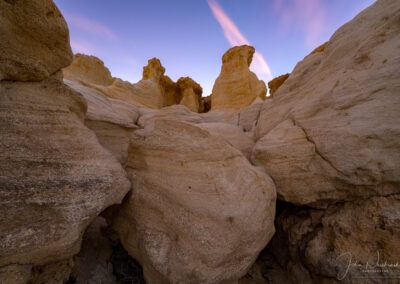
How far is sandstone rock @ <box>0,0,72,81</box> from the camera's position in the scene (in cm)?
128

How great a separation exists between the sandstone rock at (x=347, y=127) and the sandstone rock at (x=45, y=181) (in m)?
→ 2.47

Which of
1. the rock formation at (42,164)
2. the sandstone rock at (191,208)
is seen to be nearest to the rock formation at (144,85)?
the rock formation at (42,164)

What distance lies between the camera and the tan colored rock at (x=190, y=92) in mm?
11331

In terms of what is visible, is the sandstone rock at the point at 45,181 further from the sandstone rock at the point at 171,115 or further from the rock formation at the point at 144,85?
the rock formation at the point at 144,85

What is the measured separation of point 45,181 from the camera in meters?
1.22

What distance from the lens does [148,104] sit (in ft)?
28.3

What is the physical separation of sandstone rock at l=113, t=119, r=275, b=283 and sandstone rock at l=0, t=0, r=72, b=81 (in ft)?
4.13

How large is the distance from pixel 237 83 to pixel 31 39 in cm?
813

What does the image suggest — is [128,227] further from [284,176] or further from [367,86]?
[367,86]

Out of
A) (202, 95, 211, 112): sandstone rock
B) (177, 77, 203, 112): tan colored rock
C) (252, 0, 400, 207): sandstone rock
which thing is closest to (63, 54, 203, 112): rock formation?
(177, 77, 203, 112): tan colored rock

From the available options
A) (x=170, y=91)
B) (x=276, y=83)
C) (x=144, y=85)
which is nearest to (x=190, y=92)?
(x=170, y=91)

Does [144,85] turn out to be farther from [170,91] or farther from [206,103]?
[206,103]

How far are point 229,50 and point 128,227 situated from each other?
10242 millimetres

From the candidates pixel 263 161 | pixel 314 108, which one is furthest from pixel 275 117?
pixel 263 161
